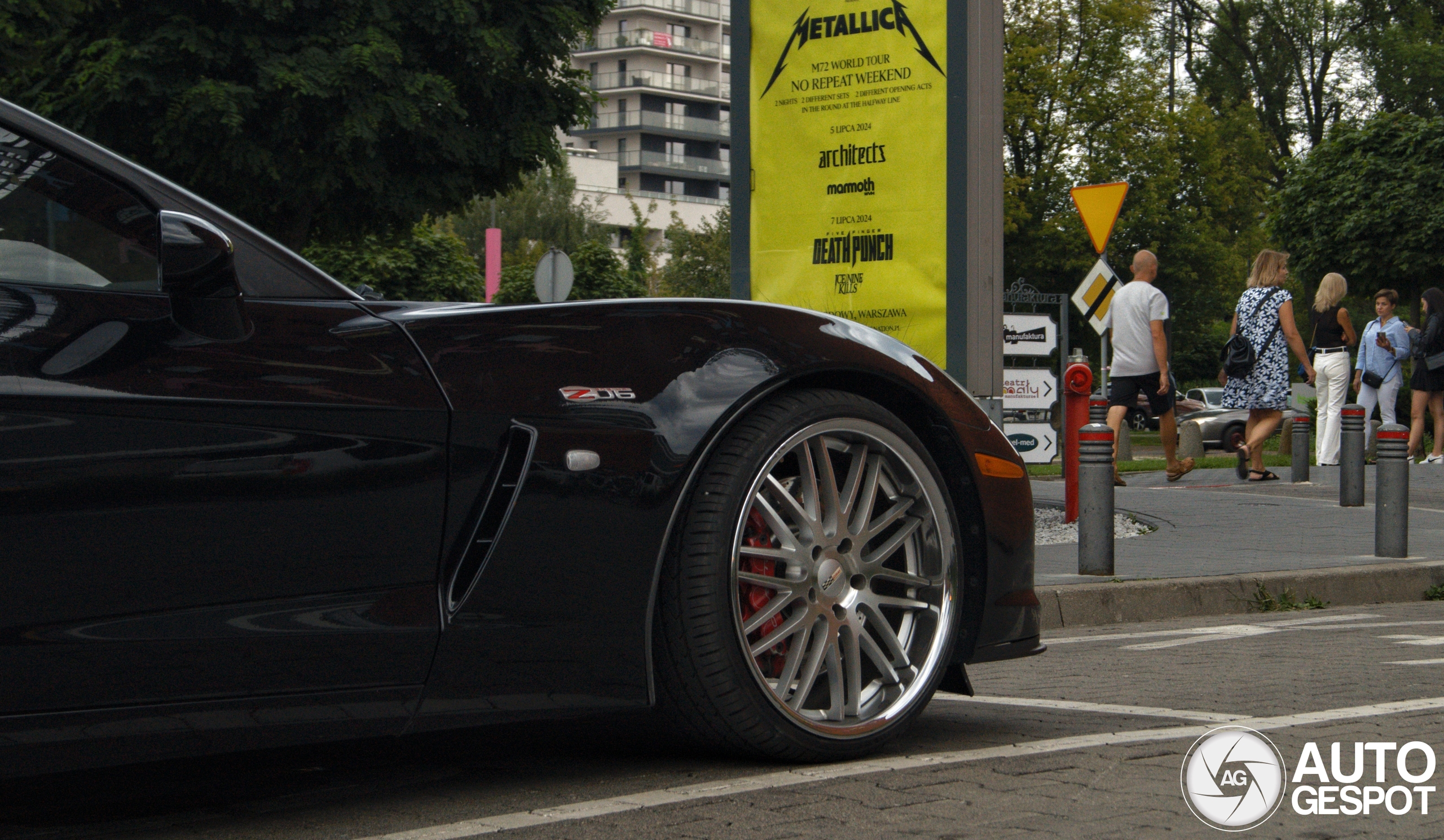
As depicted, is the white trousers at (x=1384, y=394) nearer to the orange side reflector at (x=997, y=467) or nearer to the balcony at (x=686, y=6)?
the orange side reflector at (x=997, y=467)

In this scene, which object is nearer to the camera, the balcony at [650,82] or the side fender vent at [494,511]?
the side fender vent at [494,511]

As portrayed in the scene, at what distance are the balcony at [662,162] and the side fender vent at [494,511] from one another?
10246cm

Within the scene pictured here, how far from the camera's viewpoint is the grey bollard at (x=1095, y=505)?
299 inches

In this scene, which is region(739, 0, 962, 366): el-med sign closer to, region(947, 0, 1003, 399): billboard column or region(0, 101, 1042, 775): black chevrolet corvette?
region(947, 0, 1003, 399): billboard column

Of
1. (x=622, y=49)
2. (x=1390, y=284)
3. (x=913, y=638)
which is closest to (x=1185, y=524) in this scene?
(x=913, y=638)

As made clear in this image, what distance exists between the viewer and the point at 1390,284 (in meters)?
34.0

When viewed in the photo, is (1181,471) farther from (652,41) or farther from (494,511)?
(652,41)

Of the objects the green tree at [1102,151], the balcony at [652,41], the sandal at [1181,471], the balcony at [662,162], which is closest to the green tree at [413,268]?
the green tree at [1102,151]

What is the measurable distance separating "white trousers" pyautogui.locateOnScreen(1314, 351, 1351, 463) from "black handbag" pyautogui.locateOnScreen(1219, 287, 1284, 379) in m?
2.43

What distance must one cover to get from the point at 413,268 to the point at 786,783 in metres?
30.8

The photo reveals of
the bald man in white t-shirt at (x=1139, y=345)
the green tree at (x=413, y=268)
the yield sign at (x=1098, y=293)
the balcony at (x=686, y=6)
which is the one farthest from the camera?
the balcony at (x=686, y=6)

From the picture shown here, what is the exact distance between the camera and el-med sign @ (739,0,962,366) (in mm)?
8797

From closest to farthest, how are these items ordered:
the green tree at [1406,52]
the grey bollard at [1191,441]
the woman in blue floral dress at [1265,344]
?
the woman in blue floral dress at [1265,344] < the grey bollard at [1191,441] < the green tree at [1406,52]

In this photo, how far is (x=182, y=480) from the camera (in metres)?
2.71
